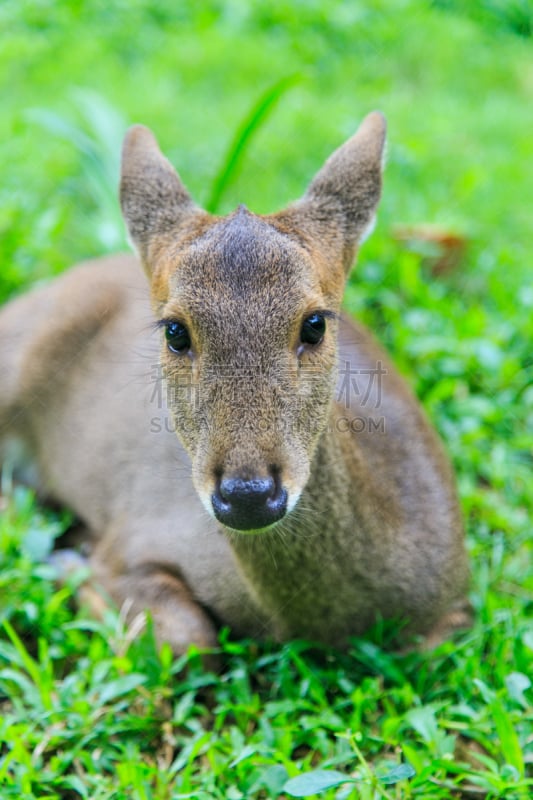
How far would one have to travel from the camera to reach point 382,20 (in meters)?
9.27

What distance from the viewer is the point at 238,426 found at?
121 inches

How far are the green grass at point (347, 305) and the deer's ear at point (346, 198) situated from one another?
1443mm

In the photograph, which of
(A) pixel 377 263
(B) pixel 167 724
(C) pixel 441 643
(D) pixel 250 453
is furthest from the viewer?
(A) pixel 377 263

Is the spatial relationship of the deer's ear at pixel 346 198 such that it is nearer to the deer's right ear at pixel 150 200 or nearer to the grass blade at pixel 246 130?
the deer's right ear at pixel 150 200

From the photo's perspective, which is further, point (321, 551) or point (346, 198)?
point (346, 198)

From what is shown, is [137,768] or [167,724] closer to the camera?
[137,768]

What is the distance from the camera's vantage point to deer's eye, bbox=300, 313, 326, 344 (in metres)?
3.29

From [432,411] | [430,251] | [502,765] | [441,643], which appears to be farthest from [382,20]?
[502,765]

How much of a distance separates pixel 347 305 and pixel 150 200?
2165 mm

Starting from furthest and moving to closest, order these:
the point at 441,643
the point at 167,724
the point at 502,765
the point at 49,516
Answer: the point at 49,516, the point at 441,643, the point at 167,724, the point at 502,765

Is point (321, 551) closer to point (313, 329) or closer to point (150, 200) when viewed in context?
point (313, 329)

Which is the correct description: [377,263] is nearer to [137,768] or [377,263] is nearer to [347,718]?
[347,718]

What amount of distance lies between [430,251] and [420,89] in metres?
3.16

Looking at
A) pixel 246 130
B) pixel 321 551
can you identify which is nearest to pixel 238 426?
pixel 321 551
